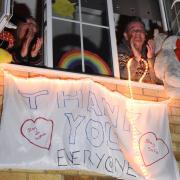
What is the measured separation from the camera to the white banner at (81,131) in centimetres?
345

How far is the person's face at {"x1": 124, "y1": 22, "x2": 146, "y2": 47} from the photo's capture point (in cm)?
484

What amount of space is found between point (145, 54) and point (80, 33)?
0.82 meters

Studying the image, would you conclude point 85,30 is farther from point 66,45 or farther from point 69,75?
point 69,75

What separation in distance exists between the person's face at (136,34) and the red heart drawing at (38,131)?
1.76 metres

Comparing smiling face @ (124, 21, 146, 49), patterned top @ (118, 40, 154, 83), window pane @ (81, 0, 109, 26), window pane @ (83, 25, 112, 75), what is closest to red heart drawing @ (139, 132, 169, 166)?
patterned top @ (118, 40, 154, 83)

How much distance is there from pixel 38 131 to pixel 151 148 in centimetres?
114

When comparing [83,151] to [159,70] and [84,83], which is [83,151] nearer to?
[84,83]

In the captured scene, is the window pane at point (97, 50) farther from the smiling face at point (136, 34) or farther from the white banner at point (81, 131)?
the white banner at point (81, 131)

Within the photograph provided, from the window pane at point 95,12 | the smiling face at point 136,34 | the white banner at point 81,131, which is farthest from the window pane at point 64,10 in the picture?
the white banner at point 81,131

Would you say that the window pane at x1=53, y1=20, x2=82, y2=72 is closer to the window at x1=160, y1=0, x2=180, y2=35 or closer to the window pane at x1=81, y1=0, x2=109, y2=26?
the window pane at x1=81, y1=0, x2=109, y2=26

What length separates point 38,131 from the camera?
3.54 metres

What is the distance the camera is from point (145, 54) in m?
4.76

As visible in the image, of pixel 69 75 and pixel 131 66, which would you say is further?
pixel 131 66

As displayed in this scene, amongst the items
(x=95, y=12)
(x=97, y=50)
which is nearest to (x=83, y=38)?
(x=97, y=50)
